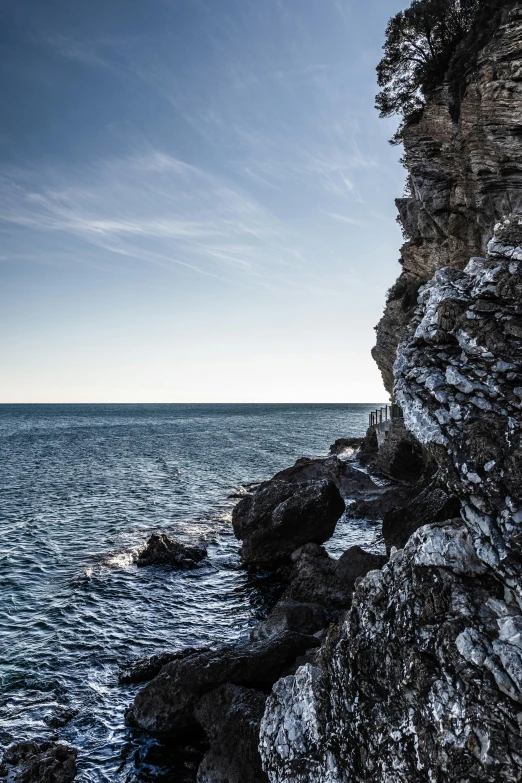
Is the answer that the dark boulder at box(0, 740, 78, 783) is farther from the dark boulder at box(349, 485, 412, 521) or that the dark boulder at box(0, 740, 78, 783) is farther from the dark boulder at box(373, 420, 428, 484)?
the dark boulder at box(373, 420, 428, 484)

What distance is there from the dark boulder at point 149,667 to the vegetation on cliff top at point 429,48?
29090 millimetres

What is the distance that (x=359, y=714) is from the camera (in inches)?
324

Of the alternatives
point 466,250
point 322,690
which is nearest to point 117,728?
point 322,690

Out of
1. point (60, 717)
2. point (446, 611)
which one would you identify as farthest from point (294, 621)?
point (446, 611)

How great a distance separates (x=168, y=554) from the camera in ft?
83.3

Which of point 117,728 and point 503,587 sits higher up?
point 503,587

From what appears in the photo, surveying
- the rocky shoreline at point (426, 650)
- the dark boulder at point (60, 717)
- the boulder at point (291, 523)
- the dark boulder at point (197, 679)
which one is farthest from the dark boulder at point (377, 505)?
the dark boulder at point (60, 717)

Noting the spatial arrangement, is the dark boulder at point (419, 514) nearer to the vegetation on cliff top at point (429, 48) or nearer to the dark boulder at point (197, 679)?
the dark boulder at point (197, 679)

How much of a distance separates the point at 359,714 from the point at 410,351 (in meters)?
6.36

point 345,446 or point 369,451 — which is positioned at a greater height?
point 369,451

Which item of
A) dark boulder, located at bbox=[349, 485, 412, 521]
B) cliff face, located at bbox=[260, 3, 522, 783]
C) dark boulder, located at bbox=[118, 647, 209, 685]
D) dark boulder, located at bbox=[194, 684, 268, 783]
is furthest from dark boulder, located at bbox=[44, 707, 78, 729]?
dark boulder, located at bbox=[349, 485, 412, 521]

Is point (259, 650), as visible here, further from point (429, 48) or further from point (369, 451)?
point (369, 451)

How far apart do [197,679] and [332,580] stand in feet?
26.8

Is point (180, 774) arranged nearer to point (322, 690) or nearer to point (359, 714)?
point (322, 690)
